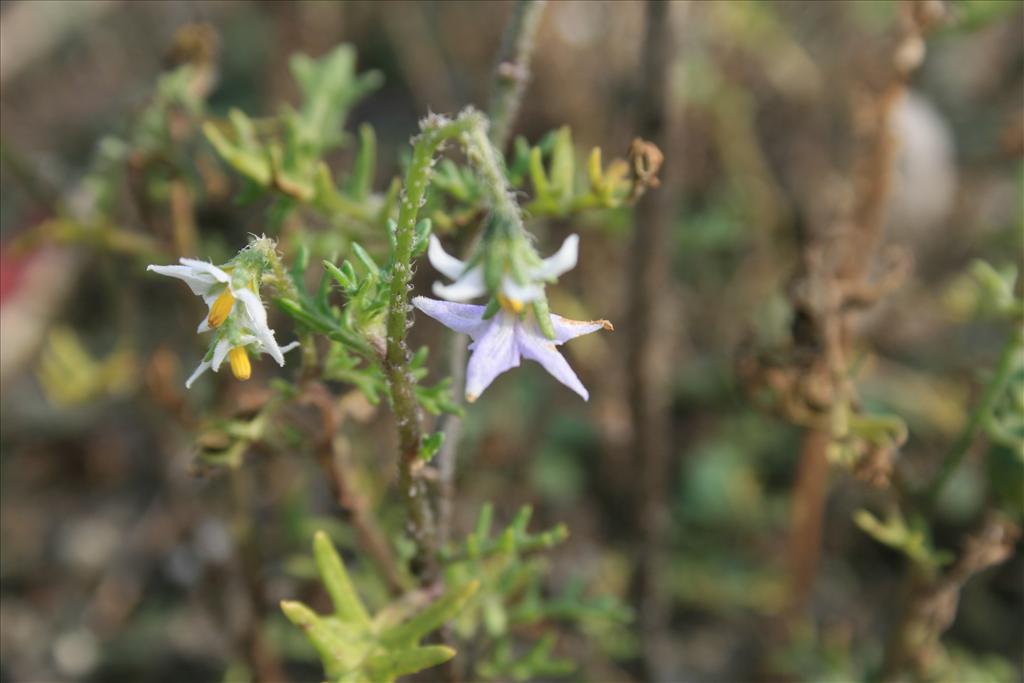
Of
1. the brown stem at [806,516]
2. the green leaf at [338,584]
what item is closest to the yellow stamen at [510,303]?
the green leaf at [338,584]

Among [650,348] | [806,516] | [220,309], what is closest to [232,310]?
[220,309]

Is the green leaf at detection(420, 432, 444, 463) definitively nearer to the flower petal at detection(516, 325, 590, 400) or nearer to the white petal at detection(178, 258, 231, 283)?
the flower petal at detection(516, 325, 590, 400)

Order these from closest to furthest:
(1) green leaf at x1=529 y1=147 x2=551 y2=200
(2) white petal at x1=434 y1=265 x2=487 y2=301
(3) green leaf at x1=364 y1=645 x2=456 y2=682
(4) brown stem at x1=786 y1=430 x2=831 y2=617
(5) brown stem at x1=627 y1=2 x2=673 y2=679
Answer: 1. (2) white petal at x1=434 y1=265 x2=487 y2=301
2. (3) green leaf at x1=364 y1=645 x2=456 y2=682
3. (1) green leaf at x1=529 y1=147 x2=551 y2=200
4. (5) brown stem at x1=627 y1=2 x2=673 y2=679
5. (4) brown stem at x1=786 y1=430 x2=831 y2=617

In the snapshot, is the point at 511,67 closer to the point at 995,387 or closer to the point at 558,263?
the point at 558,263

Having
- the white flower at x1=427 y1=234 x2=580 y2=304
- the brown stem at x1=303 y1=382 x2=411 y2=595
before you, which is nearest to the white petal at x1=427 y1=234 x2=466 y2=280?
the white flower at x1=427 y1=234 x2=580 y2=304

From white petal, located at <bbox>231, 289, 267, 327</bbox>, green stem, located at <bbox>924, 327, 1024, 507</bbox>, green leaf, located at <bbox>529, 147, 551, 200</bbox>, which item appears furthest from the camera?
green stem, located at <bbox>924, 327, 1024, 507</bbox>

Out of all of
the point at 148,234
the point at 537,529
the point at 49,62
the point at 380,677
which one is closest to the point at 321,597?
the point at 537,529
